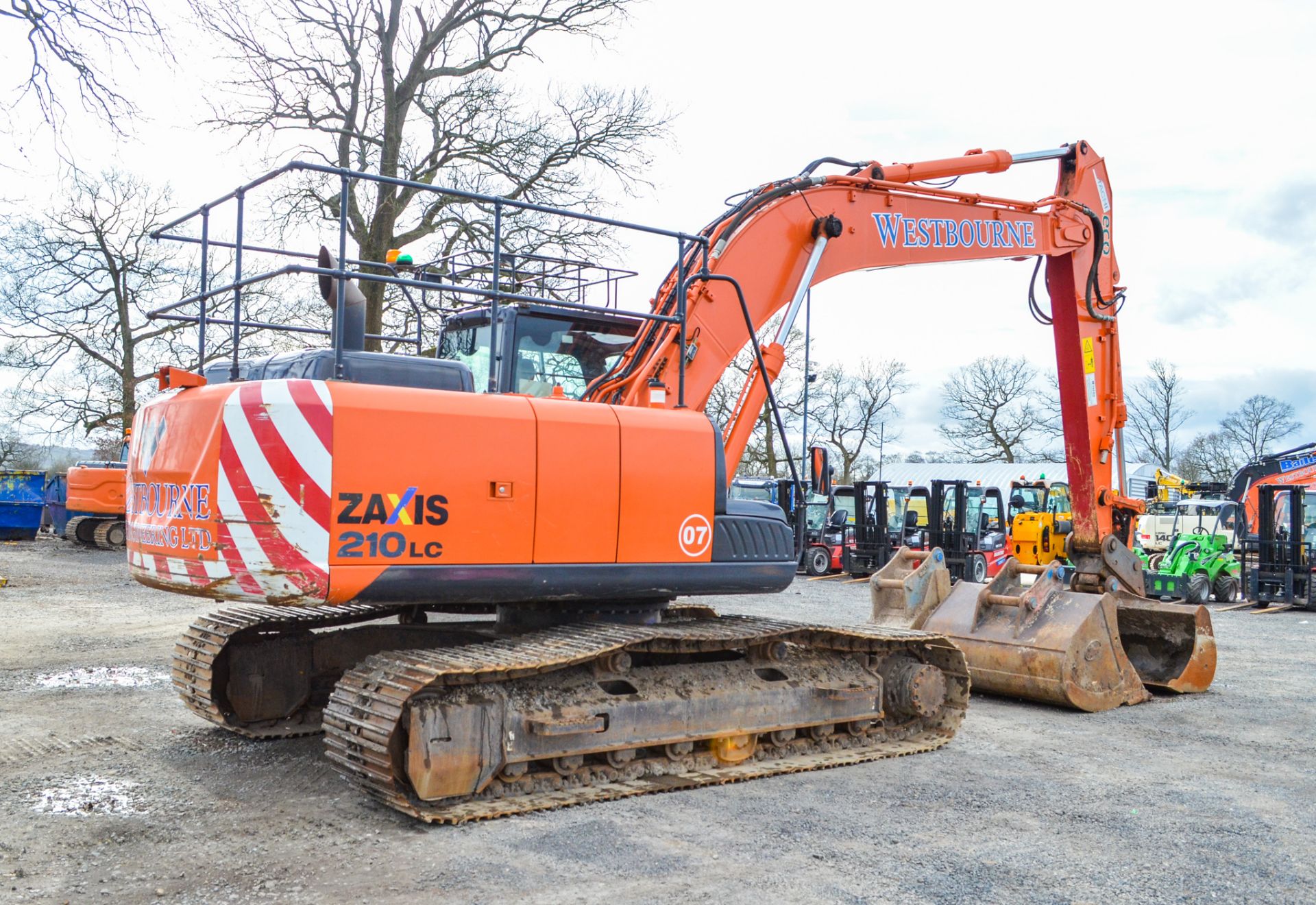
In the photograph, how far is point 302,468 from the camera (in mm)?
5055

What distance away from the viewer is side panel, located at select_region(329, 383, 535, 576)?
511cm

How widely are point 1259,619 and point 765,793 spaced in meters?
14.0

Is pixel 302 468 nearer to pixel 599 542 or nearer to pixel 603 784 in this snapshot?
pixel 599 542

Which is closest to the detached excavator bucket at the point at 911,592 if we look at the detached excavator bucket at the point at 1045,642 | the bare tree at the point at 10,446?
the detached excavator bucket at the point at 1045,642

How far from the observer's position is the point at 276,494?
199 inches

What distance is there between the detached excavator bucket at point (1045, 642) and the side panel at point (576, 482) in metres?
4.07

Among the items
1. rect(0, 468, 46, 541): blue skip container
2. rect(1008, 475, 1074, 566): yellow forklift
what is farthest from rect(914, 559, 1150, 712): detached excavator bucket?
rect(0, 468, 46, 541): blue skip container

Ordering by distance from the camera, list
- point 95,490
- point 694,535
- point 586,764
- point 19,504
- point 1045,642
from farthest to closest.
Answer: point 19,504 < point 95,490 < point 1045,642 < point 694,535 < point 586,764

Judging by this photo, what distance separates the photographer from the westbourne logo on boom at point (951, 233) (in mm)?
8289

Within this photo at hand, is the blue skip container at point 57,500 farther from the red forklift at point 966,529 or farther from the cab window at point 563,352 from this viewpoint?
the cab window at point 563,352

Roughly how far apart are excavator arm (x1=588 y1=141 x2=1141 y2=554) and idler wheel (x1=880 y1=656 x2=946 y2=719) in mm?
1742

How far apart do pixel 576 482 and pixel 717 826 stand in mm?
1804

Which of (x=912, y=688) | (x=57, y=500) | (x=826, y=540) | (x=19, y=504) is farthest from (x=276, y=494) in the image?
(x=57, y=500)

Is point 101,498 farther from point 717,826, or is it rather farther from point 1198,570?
point 717,826
